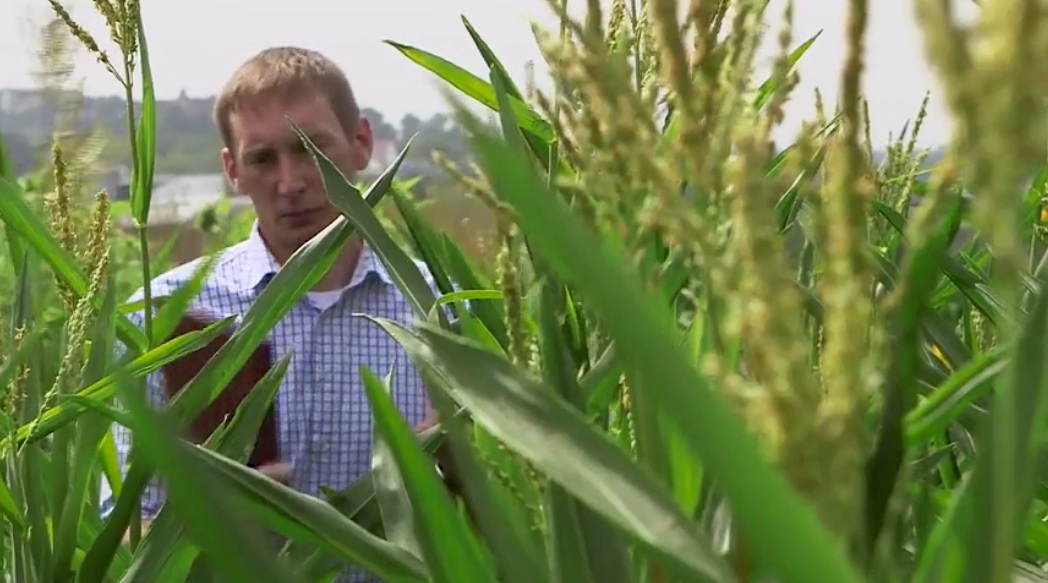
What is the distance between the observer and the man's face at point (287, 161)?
160 cm

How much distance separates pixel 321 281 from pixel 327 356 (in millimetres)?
Answer: 107

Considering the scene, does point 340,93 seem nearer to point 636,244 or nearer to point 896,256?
point 896,256

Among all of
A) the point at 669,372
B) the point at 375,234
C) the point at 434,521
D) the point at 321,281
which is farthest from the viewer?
the point at 321,281

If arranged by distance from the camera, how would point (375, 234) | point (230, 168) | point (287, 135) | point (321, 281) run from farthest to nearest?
1. point (230, 168)
2. point (321, 281)
3. point (287, 135)
4. point (375, 234)

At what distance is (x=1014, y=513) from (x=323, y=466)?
141 centimetres

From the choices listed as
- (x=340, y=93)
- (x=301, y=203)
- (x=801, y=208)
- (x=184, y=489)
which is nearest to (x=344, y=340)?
(x=301, y=203)

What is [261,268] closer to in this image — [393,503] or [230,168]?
[230,168]

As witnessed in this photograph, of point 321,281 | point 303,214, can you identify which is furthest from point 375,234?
point 321,281

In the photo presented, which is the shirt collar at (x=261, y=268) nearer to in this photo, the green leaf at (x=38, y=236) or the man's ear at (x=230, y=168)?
the man's ear at (x=230, y=168)

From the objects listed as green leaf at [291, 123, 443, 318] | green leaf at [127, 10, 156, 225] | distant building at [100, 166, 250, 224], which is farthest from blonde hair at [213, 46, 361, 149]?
green leaf at [291, 123, 443, 318]

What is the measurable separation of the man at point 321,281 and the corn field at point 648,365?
3.21 feet

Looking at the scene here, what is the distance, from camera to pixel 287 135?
1.60 m

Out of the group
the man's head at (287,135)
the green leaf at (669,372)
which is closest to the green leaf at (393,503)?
the green leaf at (669,372)

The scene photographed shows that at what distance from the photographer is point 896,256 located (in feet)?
1.67
